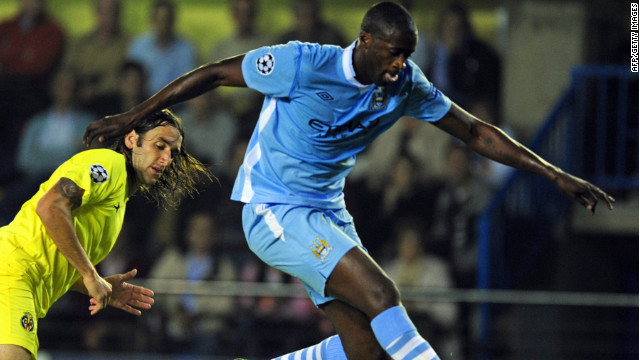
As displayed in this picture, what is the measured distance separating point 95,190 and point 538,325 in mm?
4423

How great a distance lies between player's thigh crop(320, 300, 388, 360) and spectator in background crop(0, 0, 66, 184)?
5.45 metres

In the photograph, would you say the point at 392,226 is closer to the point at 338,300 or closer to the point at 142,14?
the point at 142,14

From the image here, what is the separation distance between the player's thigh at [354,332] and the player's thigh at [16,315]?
Result: 1.16 metres

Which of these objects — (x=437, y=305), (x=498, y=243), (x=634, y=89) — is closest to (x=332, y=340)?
(x=437, y=305)

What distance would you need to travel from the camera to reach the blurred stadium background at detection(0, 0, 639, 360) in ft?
23.4

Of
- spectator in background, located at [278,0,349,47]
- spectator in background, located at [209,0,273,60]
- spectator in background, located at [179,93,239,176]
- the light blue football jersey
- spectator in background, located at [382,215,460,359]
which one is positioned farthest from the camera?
spectator in background, located at [209,0,273,60]

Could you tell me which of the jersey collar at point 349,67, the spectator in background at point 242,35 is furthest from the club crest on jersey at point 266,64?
the spectator in background at point 242,35

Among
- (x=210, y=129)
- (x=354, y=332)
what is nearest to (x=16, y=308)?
(x=354, y=332)

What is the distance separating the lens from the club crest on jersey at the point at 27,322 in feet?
11.9

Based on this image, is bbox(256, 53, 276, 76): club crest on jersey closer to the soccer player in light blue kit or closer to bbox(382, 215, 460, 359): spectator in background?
the soccer player in light blue kit

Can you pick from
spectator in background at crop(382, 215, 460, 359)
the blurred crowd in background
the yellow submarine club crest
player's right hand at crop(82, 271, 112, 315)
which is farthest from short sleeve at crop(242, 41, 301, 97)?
spectator in background at crop(382, 215, 460, 359)

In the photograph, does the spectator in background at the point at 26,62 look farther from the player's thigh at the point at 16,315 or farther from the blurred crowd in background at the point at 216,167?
the player's thigh at the point at 16,315

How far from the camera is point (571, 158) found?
7.98 metres

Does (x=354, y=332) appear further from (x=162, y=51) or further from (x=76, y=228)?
(x=162, y=51)
